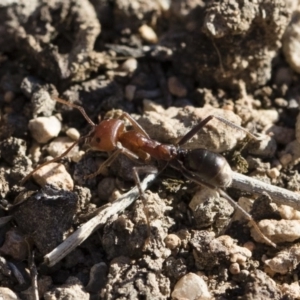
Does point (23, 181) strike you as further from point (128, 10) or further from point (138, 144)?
point (128, 10)

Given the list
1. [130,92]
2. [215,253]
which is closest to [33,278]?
[215,253]

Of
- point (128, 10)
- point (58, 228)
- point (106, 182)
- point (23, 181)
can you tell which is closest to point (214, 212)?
point (106, 182)

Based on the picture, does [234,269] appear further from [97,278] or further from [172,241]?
[97,278]

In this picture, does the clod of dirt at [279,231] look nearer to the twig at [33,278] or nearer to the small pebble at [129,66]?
the twig at [33,278]

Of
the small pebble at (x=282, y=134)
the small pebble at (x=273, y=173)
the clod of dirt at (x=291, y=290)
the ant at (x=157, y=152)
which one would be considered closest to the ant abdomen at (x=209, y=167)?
the ant at (x=157, y=152)

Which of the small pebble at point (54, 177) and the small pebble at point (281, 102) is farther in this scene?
the small pebble at point (281, 102)

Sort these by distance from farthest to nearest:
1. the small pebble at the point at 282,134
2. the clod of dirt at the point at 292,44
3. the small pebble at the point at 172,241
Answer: the clod of dirt at the point at 292,44 → the small pebble at the point at 282,134 → the small pebble at the point at 172,241
